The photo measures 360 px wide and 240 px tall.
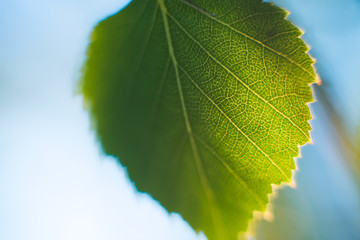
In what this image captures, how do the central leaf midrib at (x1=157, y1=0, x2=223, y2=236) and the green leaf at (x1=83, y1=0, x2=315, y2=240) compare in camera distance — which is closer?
the green leaf at (x1=83, y1=0, x2=315, y2=240)

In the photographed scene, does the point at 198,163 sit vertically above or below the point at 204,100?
below

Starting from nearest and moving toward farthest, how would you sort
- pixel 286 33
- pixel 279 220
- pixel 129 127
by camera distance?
pixel 286 33 < pixel 129 127 < pixel 279 220

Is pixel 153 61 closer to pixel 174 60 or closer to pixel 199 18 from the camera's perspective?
pixel 174 60

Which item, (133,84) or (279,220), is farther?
(279,220)

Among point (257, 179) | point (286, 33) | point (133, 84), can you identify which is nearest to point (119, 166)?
point (133, 84)

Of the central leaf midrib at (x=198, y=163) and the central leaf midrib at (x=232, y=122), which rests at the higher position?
the central leaf midrib at (x=232, y=122)

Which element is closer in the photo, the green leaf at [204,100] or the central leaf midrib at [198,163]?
the green leaf at [204,100]

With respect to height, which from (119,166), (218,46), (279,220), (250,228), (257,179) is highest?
(218,46)

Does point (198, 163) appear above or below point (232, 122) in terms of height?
below
